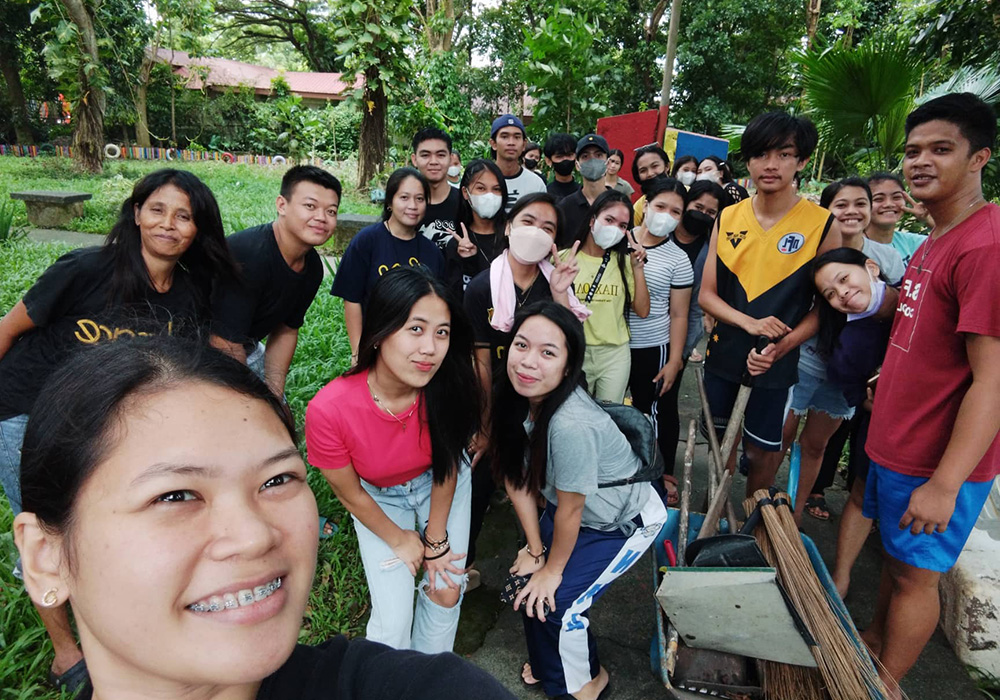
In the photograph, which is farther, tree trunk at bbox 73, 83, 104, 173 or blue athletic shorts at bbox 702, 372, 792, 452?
tree trunk at bbox 73, 83, 104, 173

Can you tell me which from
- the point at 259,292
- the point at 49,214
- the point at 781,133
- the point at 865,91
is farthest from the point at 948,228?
the point at 49,214

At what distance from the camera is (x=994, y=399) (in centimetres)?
157

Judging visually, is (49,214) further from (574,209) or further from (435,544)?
(435,544)

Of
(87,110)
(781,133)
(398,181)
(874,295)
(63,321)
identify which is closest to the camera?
(63,321)

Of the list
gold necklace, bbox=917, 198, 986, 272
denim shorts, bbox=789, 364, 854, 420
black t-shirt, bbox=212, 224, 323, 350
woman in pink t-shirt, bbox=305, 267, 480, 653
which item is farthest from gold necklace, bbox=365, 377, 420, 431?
denim shorts, bbox=789, 364, 854, 420

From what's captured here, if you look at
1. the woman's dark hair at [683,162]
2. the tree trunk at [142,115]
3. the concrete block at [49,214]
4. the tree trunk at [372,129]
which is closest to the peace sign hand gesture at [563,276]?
the woman's dark hair at [683,162]

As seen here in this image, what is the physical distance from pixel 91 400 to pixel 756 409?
2694 mm

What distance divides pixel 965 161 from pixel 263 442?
2.16 meters

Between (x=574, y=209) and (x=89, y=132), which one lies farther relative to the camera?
(x=89, y=132)

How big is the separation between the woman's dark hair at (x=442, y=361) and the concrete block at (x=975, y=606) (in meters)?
2.11

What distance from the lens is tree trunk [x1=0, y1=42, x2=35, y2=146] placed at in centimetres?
1666

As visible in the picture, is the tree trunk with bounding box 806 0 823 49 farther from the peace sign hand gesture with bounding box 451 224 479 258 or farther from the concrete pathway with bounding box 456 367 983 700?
the concrete pathway with bounding box 456 367 983 700

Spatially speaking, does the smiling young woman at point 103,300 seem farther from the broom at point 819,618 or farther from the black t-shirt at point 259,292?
the broom at point 819,618

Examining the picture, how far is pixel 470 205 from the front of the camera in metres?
3.23
